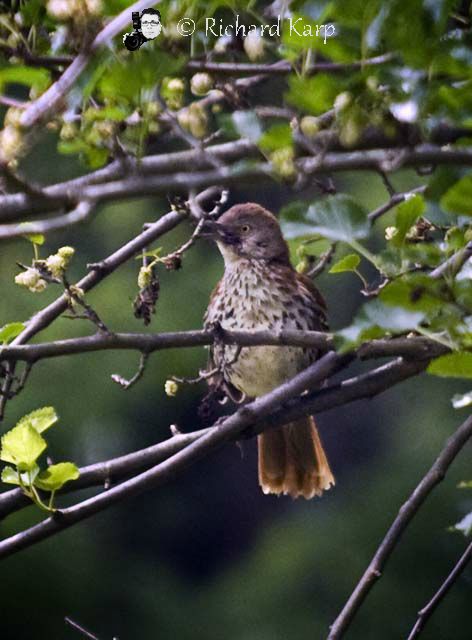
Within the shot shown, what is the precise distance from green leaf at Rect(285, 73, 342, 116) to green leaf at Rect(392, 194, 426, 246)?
0.19 meters

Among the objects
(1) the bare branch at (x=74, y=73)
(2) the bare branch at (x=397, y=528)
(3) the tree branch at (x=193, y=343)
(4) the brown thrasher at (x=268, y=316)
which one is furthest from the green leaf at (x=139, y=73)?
(4) the brown thrasher at (x=268, y=316)

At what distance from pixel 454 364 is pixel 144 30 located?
2.07 ft

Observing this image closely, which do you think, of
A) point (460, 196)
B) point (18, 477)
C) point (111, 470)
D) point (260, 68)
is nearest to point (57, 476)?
point (18, 477)

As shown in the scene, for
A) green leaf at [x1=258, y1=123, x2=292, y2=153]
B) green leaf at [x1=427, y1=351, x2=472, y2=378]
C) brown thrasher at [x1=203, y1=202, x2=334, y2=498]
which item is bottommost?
green leaf at [x1=427, y1=351, x2=472, y2=378]

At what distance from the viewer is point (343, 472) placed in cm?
874

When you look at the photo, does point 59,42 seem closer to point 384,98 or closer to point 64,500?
point 384,98

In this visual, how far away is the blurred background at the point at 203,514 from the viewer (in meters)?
7.77

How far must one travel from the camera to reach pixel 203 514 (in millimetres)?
9320

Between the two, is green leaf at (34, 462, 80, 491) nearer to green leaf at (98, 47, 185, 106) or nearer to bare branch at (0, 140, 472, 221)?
bare branch at (0, 140, 472, 221)

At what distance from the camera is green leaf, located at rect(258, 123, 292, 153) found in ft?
5.60

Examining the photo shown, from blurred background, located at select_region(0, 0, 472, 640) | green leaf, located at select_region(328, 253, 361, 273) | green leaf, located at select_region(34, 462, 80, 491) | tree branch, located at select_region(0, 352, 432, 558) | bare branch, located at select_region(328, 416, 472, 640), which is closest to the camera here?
green leaf, located at select_region(328, 253, 361, 273)

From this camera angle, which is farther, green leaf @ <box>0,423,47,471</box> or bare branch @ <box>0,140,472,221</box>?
green leaf @ <box>0,423,47,471</box>

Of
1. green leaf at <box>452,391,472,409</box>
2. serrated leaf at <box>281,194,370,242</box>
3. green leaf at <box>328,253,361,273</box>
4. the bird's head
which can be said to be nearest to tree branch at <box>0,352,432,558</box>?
green leaf at <box>452,391,472,409</box>

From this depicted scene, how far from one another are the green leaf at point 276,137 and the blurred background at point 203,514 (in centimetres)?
543
